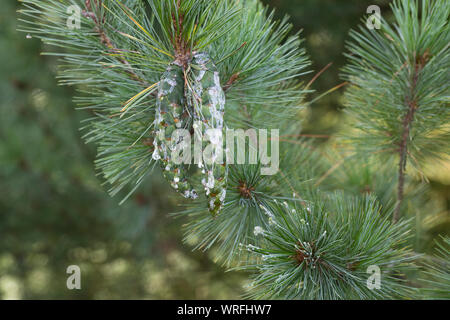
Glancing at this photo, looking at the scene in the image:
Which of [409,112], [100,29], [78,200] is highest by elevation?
[100,29]

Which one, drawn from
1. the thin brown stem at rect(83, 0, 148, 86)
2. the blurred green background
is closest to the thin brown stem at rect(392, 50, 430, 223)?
the thin brown stem at rect(83, 0, 148, 86)

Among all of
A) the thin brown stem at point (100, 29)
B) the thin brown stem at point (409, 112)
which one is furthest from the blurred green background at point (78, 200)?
the thin brown stem at point (100, 29)

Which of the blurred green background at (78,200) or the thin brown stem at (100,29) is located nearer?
the thin brown stem at (100,29)

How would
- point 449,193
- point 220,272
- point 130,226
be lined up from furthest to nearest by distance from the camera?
point 220,272 < point 449,193 < point 130,226

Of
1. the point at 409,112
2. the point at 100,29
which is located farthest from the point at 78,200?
the point at 409,112

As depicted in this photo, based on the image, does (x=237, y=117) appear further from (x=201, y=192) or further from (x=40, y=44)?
(x=40, y=44)

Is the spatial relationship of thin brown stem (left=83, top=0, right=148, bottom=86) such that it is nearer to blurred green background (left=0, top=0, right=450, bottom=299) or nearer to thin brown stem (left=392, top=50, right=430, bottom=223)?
thin brown stem (left=392, top=50, right=430, bottom=223)

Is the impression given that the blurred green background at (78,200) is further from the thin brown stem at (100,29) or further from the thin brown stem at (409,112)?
the thin brown stem at (100,29)

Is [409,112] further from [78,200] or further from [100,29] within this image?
[78,200]
